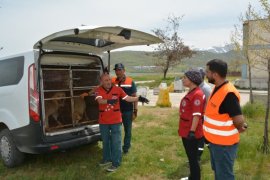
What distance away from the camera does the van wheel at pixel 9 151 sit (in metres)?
5.26

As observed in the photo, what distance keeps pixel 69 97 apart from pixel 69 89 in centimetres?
15

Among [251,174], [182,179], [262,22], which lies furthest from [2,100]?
[262,22]

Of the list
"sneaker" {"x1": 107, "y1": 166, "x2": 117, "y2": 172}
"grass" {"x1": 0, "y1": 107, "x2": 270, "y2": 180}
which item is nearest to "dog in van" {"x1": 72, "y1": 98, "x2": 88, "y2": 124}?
"grass" {"x1": 0, "y1": 107, "x2": 270, "y2": 180}

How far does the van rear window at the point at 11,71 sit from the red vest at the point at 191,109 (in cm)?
266

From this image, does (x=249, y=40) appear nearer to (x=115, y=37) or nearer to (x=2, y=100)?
(x=115, y=37)

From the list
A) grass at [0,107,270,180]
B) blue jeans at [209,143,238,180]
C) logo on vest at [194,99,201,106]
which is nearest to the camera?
blue jeans at [209,143,238,180]

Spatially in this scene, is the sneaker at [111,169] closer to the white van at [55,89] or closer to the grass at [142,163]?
the grass at [142,163]

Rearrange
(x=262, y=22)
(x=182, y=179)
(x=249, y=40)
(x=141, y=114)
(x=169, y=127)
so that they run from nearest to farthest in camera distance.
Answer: (x=182, y=179) < (x=262, y=22) < (x=169, y=127) < (x=141, y=114) < (x=249, y=40)

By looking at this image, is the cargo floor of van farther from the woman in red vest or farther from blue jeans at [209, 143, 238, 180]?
blue jeans at [209, 143, 238, 180]

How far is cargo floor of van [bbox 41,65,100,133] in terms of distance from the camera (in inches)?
229

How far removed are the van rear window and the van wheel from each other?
0.87 m

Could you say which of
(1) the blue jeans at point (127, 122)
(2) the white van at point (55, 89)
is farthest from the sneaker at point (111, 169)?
(1) the blue jeans at point (127, 122)

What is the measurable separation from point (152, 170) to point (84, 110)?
6.40 feet

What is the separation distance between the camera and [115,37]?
5.38 metres
